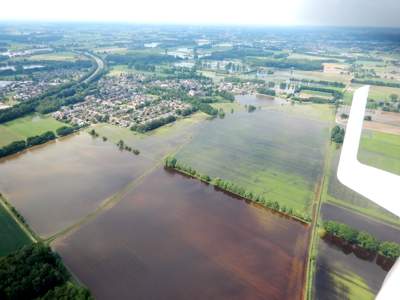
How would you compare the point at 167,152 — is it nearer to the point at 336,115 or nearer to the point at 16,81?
the point at 336,115

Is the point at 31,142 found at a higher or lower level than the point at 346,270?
higher

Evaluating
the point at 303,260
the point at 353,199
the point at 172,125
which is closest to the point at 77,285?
the point at 303,260

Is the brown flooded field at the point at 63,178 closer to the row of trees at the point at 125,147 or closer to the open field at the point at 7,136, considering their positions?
the row of trees at the point at 125,147

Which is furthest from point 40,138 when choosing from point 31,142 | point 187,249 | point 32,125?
point 187,249

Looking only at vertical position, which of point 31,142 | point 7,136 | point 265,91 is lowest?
point 7,136

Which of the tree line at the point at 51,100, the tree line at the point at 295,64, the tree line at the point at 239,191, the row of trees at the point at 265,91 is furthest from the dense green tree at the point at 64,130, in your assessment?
the tree line at the point at 295,64

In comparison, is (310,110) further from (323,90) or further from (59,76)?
(59,76)
